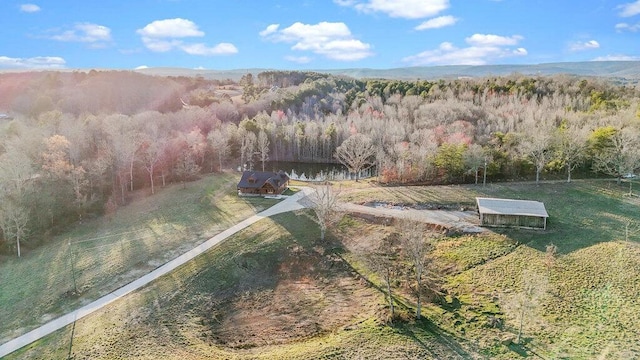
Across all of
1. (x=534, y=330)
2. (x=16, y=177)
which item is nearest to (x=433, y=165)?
(x=534, y=330)

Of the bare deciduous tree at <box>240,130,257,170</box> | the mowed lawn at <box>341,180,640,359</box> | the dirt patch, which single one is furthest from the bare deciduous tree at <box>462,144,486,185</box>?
the bare deciduous tree at <box>240,130,257,170</box>

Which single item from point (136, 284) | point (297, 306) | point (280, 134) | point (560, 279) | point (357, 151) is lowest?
point (297, 306)

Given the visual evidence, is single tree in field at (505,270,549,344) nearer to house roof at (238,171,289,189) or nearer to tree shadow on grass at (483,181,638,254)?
tree shadow on grass at (483,181,638,254)

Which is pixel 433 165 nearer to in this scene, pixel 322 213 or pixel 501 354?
pixel 322 213

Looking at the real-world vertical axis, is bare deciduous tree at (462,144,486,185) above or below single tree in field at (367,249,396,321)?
above

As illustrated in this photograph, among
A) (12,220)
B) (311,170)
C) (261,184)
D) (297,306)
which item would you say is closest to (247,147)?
(311,170)

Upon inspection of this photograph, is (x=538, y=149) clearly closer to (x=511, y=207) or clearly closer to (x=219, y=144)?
(x=511, y=207)
